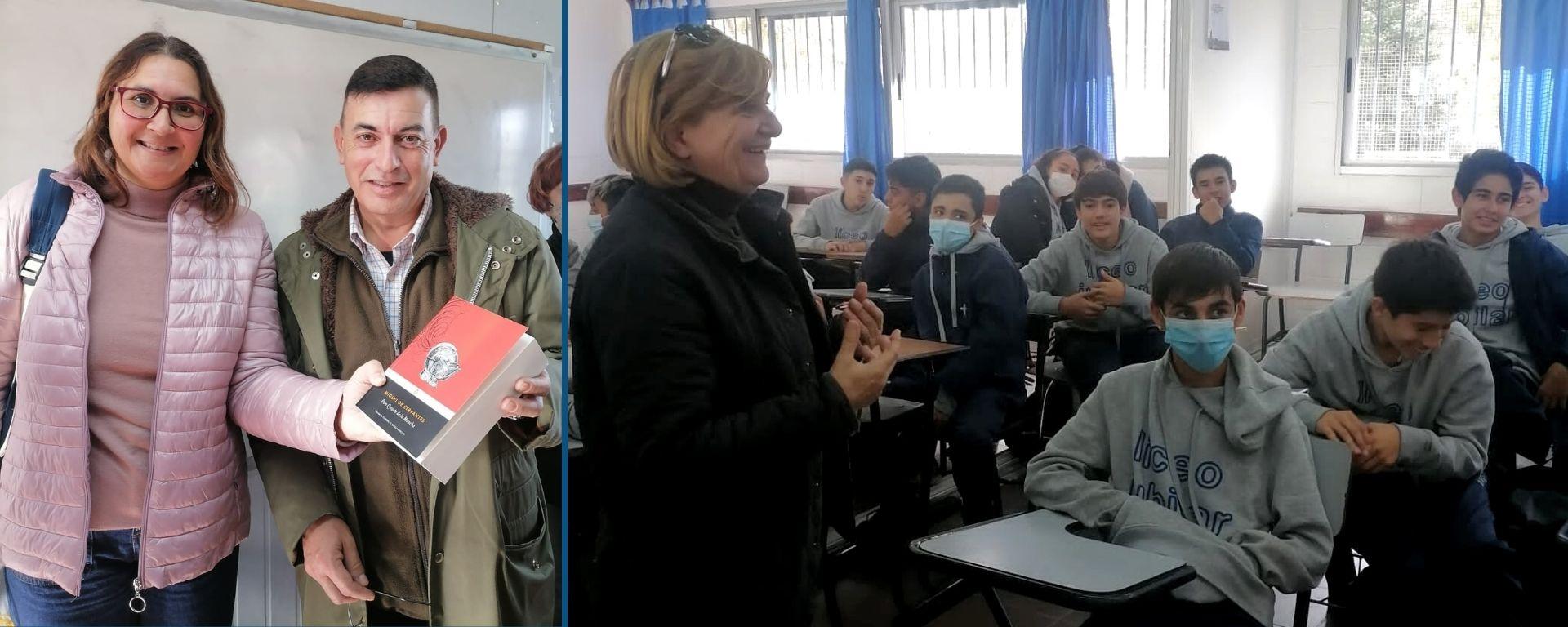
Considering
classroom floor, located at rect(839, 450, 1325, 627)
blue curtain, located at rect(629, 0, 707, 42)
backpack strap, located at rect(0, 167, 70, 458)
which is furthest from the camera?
classroom floor, located at rect(839, 450, 1325, 627)

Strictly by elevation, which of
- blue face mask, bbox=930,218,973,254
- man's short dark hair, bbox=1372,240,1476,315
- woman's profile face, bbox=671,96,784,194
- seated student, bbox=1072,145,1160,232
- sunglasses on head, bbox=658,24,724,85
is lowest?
man's short dark hair, bbox=1372,240,1476,315

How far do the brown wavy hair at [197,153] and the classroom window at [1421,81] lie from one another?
217 centimetres

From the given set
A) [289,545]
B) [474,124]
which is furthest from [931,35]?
[289,545]

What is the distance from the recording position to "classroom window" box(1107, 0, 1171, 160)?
2.42 metres

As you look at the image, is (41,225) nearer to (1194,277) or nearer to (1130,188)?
(1194,277)

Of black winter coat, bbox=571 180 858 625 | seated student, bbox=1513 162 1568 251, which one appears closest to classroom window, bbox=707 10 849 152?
black winter coat, bbox=571 180 858 625

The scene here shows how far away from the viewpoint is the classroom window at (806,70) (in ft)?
7.93

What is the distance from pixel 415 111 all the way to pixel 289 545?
23.1 inches

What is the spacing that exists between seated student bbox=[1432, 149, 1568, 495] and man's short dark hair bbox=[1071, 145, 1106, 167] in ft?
2.39

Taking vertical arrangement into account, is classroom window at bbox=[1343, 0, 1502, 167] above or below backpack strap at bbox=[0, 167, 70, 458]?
above

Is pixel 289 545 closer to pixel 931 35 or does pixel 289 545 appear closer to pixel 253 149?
pixel 253 149

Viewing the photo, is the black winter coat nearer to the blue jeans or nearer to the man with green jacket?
the man with green jacket

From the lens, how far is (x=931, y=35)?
2596 mm

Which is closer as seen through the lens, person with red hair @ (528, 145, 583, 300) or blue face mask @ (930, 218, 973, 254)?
person with red hair @ (528, 145, 583, 300)
